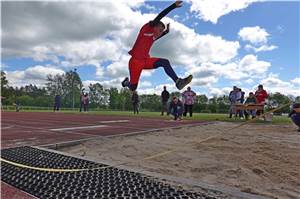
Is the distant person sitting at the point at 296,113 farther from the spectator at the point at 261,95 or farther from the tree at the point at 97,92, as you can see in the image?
the tree at the point at 97,92

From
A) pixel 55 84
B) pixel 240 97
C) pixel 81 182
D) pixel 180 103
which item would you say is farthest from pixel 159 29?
pixel 55 84

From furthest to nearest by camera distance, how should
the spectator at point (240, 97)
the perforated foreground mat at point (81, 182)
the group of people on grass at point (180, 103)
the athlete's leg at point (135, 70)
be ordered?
the spectator at point (240, 97), the group of people on grass at point (180, 103), the athlete's leg at point (135, 70), the perforated foreground mat at point (81, 182)

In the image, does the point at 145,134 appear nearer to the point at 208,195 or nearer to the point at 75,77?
the point at 208,195

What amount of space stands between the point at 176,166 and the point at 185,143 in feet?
6.08

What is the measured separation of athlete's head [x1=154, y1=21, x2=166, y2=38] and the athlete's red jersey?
0.08 metres

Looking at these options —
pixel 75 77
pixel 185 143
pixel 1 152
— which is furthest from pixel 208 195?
pixel 75 77

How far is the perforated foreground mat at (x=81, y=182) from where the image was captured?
2.63 metres

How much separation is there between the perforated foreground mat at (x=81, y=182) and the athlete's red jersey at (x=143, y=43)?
8.19ft

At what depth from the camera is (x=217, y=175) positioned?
3361 mm

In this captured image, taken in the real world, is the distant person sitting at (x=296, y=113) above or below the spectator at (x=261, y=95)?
below

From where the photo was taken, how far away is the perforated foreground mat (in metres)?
2.63

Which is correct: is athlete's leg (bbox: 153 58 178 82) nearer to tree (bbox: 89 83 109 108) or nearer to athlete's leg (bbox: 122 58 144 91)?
athlete's leg (bbox: 122 58 144 91)

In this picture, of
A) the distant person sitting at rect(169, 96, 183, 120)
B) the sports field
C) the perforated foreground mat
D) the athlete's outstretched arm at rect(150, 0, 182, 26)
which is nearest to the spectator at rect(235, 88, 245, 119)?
the distant person sitting at rect(169, 96, 183, 120)

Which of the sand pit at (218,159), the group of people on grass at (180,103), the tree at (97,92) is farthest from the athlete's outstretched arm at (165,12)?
the tree at (97,92)
